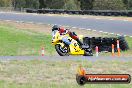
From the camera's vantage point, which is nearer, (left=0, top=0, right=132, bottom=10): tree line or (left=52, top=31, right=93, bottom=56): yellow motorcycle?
(left=52, top=31, right=93, bottom=56): yellow motorcycle

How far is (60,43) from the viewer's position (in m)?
19.4

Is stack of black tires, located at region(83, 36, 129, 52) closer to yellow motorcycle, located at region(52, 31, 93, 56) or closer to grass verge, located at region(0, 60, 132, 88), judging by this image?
yellow motorcycle, located at region(52, 31, 93, 56)

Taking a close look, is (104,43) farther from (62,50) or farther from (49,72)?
(49,72)

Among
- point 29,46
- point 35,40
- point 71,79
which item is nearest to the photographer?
point 71,79

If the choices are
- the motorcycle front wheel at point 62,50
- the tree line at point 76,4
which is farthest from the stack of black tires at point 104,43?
the tree line at point 76,4

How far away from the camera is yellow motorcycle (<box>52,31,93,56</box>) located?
1937cm

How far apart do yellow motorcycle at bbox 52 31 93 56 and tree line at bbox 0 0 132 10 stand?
7399 cm

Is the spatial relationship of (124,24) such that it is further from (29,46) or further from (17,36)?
(29,46)

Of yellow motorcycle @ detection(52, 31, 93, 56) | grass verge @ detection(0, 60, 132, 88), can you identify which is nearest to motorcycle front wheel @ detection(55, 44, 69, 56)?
yellow motorcycle @ detection(52, 31, 93, 56)

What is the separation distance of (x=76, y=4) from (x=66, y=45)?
308ft

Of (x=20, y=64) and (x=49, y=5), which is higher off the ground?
(x=20, y=64)

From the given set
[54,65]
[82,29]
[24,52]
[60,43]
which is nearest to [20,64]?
[54,65]

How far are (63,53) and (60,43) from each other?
19.1 inches

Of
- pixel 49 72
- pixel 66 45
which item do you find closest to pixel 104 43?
pixel 66 45
